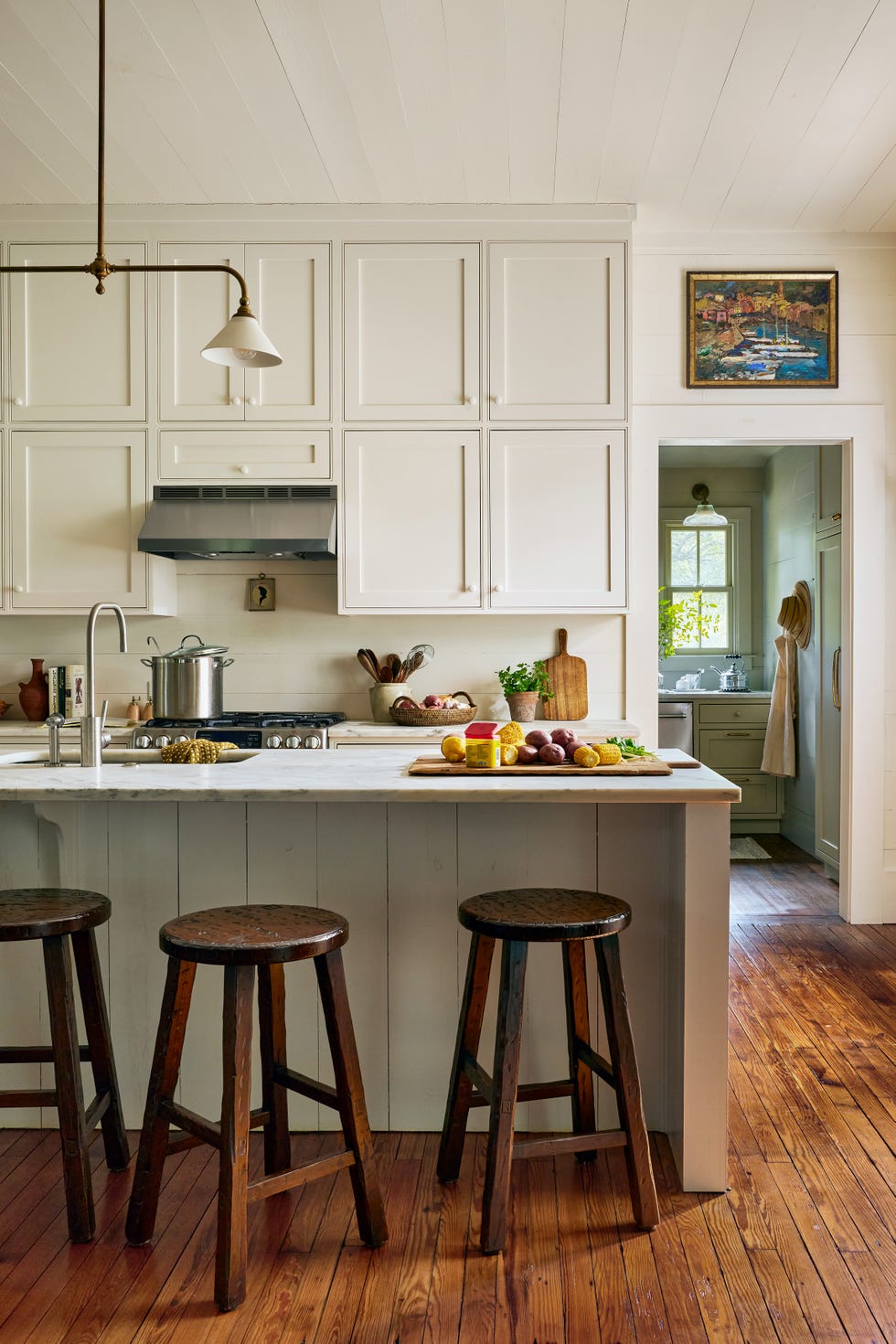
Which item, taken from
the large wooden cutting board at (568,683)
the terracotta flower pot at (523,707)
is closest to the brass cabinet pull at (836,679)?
the large wooden cutting board at (568,683)

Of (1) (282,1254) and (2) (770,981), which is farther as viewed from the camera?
(2) (770,981)

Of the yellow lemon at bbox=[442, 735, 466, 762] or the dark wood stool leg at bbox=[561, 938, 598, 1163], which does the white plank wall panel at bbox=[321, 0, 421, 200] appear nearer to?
the yellow lemon at bbox=[442, 735, 466, 762]

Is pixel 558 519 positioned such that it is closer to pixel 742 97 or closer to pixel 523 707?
pixel 523 707

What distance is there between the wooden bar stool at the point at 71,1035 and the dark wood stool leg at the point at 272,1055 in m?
→ 0.33

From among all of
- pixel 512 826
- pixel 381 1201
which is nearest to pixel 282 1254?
pixel 381 1201

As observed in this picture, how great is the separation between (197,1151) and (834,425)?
3.68 m

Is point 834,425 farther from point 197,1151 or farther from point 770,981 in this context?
point 197,1151

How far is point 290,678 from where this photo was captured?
4.30 metres

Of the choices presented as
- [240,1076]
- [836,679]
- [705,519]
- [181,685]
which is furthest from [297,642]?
[705,519]

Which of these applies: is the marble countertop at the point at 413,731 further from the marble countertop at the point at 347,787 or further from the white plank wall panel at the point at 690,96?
the white plank wall panel at the point at 690,96

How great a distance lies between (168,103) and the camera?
10.5 feet

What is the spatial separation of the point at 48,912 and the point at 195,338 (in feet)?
8.75

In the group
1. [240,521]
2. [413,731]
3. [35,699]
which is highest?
[240,521]

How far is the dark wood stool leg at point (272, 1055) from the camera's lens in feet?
6.91
